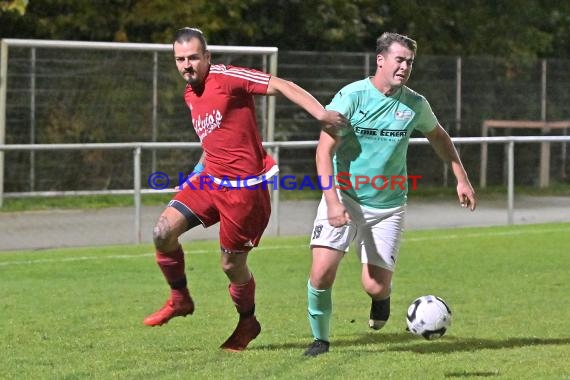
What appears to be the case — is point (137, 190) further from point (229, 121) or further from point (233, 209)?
point (229, 121)

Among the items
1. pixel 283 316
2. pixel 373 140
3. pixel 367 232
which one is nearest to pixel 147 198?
pixel 283 316

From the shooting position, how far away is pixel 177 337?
8703mm

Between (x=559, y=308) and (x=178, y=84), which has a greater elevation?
(x=178, y=84)

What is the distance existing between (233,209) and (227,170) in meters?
0.24

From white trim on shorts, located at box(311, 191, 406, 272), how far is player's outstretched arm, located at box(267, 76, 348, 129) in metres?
0.74

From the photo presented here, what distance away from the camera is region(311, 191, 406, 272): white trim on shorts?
7.93 metres

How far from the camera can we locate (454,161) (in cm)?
849

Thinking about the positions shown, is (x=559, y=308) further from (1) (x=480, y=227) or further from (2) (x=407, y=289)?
(1) (x=480, y=227)

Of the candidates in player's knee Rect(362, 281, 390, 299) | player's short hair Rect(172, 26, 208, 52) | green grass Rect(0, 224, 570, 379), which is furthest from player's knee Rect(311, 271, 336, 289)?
player's short hair Rect(172, 26, 208, 52)

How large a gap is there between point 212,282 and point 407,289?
5.92 feet

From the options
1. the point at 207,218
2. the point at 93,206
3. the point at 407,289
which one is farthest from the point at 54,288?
the point at 93,206

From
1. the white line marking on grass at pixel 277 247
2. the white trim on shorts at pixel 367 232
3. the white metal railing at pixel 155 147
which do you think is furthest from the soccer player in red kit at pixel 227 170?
the white metal railing at pixel 155 147

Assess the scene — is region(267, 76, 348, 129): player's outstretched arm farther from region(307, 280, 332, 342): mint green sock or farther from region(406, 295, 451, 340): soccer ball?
region(406, 295, 451, 340): soccer ball

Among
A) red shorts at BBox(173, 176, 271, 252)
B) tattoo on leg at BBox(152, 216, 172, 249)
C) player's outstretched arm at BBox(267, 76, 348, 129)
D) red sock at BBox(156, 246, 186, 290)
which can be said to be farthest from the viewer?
red sock at BBox(156, 246, 186, 290)
